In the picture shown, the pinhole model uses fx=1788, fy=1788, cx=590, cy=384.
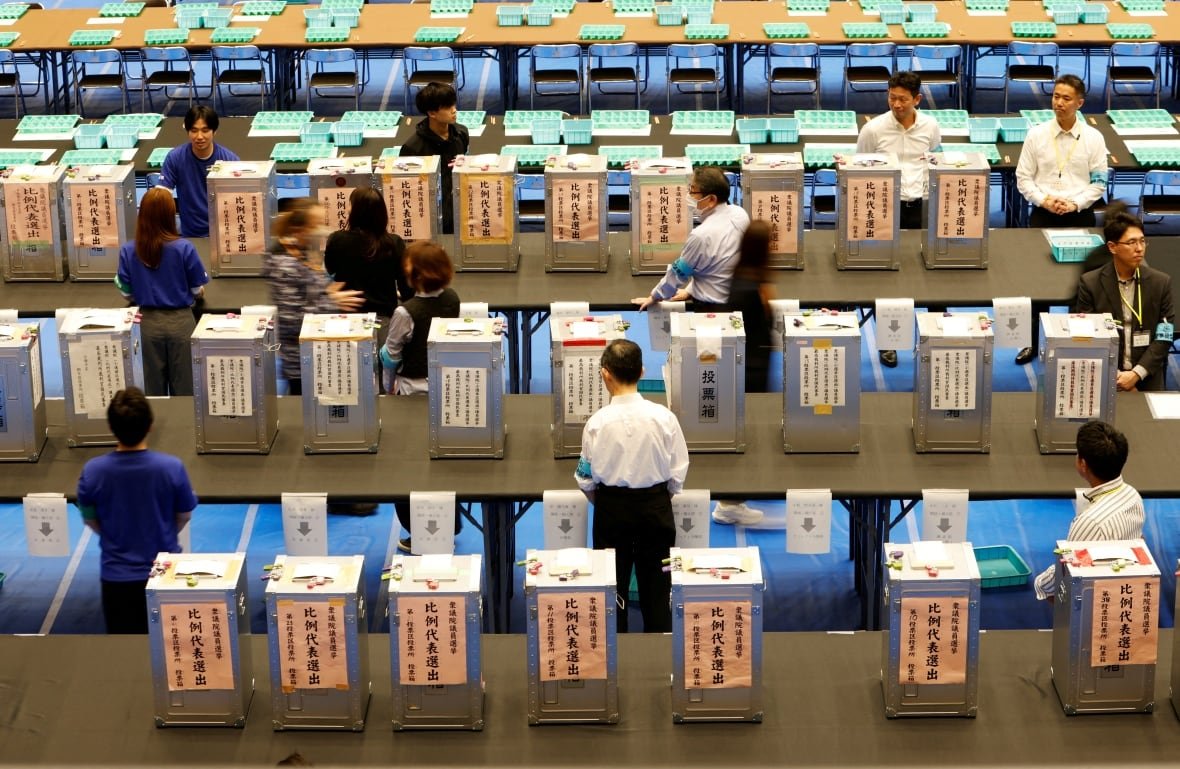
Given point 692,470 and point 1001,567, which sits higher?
point 692,470

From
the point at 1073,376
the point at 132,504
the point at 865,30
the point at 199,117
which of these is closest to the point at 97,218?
the point at 199,117

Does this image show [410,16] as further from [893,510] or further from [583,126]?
[893,510]

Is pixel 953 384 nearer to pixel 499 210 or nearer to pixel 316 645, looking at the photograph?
pixel 499 210

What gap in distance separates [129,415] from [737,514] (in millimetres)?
3016

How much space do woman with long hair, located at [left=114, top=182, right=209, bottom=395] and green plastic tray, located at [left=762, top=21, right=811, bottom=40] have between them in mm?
6440

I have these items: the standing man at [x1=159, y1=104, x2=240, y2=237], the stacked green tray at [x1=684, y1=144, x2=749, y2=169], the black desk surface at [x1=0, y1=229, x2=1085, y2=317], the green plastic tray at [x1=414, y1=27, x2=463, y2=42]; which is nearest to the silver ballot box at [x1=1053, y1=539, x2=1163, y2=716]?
the black desk surface at [x1=0, y1=229, x2=1085, y2=317]

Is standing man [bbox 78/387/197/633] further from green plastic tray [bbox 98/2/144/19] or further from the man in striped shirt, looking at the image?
green plastic tray [bbox 98/2/144/19]

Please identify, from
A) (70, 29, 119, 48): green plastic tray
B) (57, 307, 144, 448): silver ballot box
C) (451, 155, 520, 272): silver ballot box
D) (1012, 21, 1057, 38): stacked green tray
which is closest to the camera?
(57, 307, 144, 448): silver ballot box

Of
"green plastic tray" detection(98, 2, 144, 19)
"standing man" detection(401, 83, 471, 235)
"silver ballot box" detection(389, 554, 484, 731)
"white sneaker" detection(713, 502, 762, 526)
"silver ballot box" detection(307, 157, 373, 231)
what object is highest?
"green plastic tray" detection(98, 2, 144, 19)

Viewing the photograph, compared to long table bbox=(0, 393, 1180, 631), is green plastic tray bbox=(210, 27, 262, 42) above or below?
above

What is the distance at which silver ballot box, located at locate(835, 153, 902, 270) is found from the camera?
7.87m

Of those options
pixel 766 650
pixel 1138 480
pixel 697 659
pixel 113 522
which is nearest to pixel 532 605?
pixel 697 659

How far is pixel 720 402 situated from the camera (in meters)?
6.38

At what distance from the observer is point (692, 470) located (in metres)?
6.35
